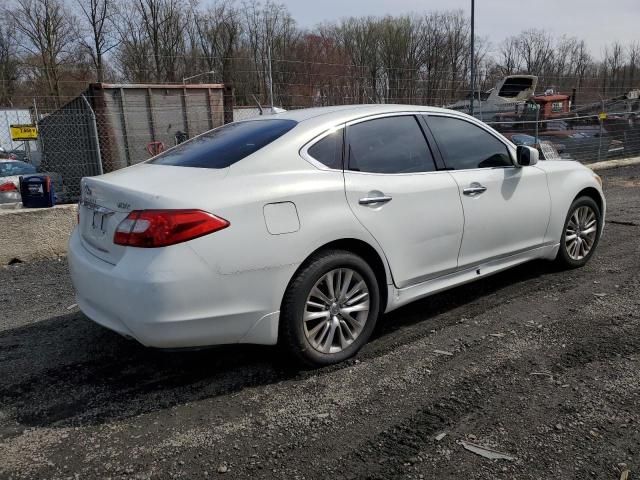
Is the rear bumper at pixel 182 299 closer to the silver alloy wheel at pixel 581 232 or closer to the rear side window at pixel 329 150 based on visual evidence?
the rear side window at pixel 329 150

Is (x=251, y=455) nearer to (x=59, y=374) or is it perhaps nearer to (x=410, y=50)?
(x=59, y=374)

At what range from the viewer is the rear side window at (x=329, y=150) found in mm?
3328

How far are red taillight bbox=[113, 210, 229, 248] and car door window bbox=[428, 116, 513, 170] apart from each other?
77.3 inches

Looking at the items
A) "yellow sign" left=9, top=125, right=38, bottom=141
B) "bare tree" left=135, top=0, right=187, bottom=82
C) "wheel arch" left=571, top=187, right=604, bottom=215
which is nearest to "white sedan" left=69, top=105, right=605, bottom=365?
"wheel arch" left=571, top=187, right=604, bottom=215

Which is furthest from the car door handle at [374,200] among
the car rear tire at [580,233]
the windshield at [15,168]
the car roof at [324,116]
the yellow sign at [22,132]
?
the yellow sign at [22,132]

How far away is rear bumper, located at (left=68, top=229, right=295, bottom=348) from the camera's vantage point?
271 centimetres

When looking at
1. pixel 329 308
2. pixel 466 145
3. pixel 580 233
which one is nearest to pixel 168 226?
pixel 329 308

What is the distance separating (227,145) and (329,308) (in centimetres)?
125

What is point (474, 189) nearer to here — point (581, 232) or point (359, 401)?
point (581, 232)

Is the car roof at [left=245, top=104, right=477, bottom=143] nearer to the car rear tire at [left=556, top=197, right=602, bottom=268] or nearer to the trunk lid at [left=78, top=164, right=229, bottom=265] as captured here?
the trunk lid at [left=78, top=164, right=229, bottom=265]

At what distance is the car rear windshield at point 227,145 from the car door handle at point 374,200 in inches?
25.7

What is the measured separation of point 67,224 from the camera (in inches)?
256

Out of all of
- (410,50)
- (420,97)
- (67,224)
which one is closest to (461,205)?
(67,224)

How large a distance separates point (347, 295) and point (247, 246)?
795 mm
